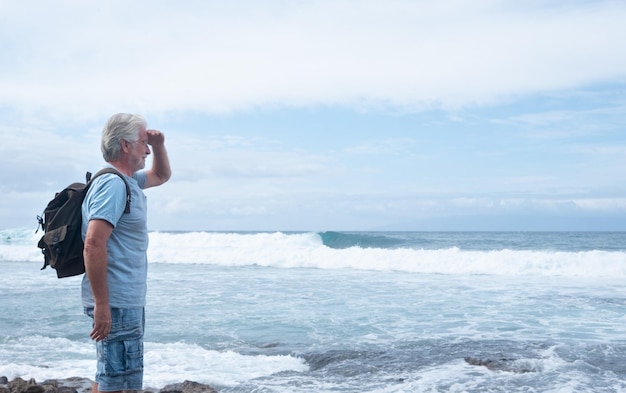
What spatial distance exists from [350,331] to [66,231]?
273 inches

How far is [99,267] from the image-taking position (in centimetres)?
271

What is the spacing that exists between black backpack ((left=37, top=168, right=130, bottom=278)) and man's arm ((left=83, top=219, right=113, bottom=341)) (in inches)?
6.3

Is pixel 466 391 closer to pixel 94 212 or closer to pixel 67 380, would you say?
pixel 67 380

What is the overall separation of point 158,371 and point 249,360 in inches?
43.4

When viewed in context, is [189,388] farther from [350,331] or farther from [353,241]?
[353,241]

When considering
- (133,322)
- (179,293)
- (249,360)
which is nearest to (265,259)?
(179,293)

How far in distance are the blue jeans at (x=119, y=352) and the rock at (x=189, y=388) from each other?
9.53 ft

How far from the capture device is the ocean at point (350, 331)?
6.54 meters

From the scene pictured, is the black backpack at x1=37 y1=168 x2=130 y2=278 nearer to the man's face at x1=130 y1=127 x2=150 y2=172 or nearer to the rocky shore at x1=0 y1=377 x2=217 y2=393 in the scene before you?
the man's face at x1=130 y1=127 x2=150 y2=172

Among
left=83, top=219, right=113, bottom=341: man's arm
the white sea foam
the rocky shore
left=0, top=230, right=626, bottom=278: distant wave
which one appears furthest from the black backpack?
left=0, top=230, right=626, bottom=278: distant wave

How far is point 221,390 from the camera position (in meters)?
6.11

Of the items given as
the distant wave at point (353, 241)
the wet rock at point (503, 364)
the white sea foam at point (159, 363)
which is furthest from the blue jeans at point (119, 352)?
the distant wave at point (353, 241)

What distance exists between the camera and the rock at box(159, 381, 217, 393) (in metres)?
5.81

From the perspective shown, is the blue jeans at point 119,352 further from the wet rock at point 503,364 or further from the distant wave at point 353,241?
the distant wave at point 353,241
